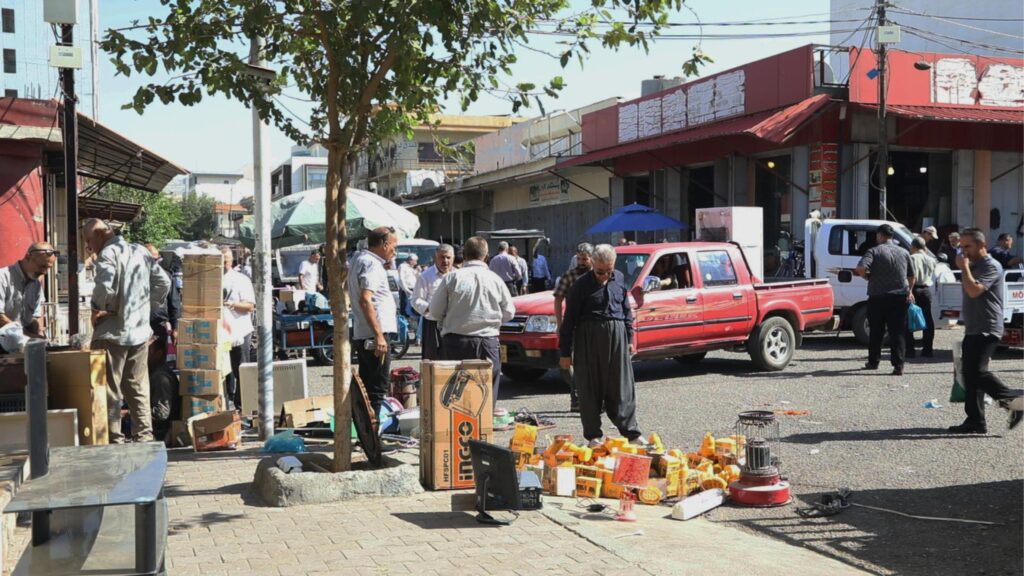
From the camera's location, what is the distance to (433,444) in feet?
23.0

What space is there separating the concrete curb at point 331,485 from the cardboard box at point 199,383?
251 cm

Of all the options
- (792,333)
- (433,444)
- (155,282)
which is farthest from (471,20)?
(792,333)

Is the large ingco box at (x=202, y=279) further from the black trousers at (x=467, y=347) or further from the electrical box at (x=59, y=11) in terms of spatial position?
the black trousers at (x=467, y=347)

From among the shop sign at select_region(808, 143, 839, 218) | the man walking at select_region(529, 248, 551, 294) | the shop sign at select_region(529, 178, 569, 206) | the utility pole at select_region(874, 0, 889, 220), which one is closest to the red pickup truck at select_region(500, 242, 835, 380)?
the utility pole at select_region(874, 0, 889, 220)

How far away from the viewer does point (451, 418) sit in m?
7.04

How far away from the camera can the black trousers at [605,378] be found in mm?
→ 8352

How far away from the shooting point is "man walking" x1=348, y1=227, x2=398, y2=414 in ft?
27.6

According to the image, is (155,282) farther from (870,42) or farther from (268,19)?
(870,42)

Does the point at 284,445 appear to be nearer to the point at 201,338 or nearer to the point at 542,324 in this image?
the point at 201,338

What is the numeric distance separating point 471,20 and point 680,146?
19624 millimetres

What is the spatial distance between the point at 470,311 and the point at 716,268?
576 cm

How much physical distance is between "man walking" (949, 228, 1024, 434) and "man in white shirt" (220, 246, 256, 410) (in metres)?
7.13

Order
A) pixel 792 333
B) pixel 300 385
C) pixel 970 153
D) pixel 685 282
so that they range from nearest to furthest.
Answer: pixel 300 385, pixel 685 282, pixel 792 333, pixel 970 153

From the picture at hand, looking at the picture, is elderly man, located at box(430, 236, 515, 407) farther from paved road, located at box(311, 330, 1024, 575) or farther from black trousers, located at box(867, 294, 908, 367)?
black trousers, located at box(867, 294, 908, 367)
